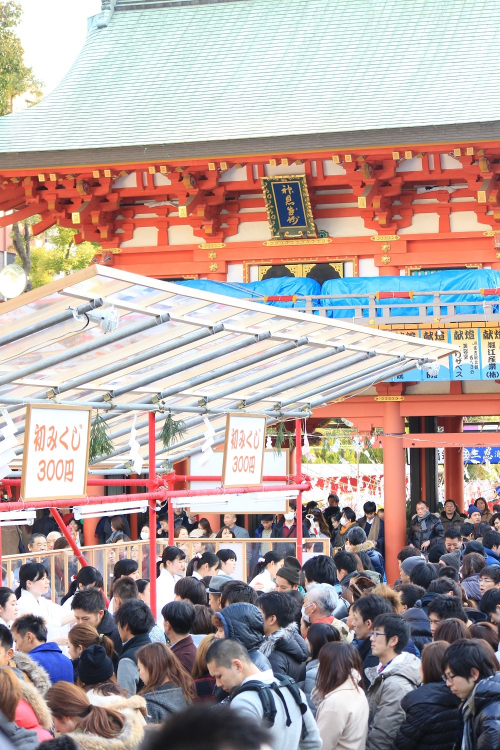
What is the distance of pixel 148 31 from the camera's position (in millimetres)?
20734

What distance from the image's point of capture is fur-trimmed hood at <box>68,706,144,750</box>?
3.65 meters

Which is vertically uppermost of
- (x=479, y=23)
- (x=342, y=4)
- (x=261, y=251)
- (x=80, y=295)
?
(x=342, y=4)

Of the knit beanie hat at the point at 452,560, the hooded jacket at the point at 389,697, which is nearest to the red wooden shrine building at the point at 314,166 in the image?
the knit beanie hat at the point at 452,560

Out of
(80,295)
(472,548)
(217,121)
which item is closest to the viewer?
(80,295)

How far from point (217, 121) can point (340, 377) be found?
764cm

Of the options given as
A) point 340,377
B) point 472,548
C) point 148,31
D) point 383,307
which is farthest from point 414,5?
point 472,548

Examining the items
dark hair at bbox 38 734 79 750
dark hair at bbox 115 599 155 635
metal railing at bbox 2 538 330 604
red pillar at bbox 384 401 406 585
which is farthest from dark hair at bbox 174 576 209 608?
red pillar at bbox 384 401 406 585

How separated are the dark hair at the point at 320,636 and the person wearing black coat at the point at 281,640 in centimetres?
7

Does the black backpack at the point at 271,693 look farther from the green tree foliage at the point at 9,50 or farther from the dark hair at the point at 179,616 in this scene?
the green tree foliage at the point at 9,50

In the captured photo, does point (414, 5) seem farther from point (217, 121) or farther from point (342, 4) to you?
point (217, 121)

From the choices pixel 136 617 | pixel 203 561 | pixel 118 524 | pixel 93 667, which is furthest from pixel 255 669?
pixel 118 524

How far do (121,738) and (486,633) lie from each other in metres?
2.71

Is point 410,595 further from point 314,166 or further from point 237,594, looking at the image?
point 314,166

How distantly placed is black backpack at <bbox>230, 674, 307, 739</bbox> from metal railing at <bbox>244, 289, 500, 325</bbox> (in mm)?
10210
